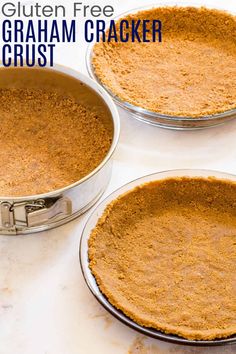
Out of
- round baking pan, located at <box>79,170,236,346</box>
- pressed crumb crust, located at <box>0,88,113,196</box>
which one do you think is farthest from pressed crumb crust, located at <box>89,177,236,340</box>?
pressed crumb crust, located at <box>0,88,113,196</box>

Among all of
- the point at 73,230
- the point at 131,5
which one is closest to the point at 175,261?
the point at 73,230

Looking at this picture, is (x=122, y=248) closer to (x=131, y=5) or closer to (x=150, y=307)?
(x=150, y=307)

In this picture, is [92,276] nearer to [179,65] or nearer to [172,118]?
[172,118]

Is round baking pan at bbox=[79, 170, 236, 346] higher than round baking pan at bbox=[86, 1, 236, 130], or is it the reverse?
round baking pan at bbox=[86, 1, 236, 130]

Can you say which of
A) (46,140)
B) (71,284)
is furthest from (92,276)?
(46,140)

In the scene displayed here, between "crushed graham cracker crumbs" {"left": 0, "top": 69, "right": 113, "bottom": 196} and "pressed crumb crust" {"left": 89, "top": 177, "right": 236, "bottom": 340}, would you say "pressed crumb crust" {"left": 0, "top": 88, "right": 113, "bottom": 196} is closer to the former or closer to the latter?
"crushed graham cracker crumbs" {"left": 0, "top": 69, "right": 113, "bottom": 196}

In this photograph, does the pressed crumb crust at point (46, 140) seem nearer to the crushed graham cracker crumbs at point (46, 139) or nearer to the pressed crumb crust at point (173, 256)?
the crushed graham cracker crumbs at point (46, 139)
